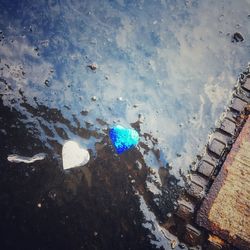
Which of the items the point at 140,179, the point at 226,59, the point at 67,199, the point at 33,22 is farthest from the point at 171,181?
the point at 33,22

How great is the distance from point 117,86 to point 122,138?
43 centimetres

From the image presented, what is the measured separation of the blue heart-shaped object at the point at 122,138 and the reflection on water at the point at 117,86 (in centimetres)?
5

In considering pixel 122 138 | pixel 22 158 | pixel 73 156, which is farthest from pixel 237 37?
pixel 22 158

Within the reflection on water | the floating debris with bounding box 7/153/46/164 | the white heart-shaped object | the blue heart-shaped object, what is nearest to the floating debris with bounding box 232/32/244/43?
the reflection on water

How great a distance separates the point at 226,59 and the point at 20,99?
1695mm

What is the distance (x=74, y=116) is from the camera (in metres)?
2.21

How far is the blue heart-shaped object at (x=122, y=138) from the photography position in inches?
85.3

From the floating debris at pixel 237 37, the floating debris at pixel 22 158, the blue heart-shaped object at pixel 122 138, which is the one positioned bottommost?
the floating debris at pixel 22 158

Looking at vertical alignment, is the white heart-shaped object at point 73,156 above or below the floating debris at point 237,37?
below

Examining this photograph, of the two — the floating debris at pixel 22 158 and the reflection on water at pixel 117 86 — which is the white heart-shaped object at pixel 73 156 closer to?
the reflection on water at pixel 117 86

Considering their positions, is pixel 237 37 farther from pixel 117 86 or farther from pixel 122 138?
pixel 122 138

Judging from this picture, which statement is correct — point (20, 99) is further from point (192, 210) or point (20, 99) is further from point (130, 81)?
point (192, 210)

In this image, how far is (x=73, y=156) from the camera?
6.97ft

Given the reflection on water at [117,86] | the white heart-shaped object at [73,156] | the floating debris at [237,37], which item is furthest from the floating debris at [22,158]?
the floating debris at [237,37]
